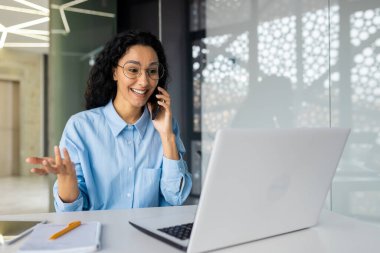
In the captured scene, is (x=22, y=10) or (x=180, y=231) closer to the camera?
(x=180, y=231)

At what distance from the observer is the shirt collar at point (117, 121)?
1.66m

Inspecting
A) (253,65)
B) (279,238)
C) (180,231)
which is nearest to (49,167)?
(180,231)

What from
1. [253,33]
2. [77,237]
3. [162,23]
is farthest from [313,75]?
[77,237]

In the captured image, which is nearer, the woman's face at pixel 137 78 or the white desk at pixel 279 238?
the white desk at pixel 279 238

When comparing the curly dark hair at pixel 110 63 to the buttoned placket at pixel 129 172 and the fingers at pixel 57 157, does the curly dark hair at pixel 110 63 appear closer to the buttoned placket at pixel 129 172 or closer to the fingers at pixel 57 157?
the buttoned placket at pixel 129 172

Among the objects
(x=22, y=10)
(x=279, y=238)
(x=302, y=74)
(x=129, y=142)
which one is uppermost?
(x=22, y=10)

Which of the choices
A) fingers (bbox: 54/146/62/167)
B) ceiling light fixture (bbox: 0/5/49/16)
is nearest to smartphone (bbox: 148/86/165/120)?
fingers (bbox: 54/146/62/167)

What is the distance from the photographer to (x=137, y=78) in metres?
1.71

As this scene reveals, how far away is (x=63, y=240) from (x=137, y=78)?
968 mm

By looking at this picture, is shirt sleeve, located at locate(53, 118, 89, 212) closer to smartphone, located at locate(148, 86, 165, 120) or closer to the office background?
smartphone, located at locate(148, 86, 165, 120)

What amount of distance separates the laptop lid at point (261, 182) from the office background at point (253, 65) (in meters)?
1.98

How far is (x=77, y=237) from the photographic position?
2.94 feet

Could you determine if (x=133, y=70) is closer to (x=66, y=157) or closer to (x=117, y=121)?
(x=117, y=121)

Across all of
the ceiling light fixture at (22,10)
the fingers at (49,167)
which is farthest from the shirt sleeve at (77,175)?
the ceiling light fixture at (22,10)
